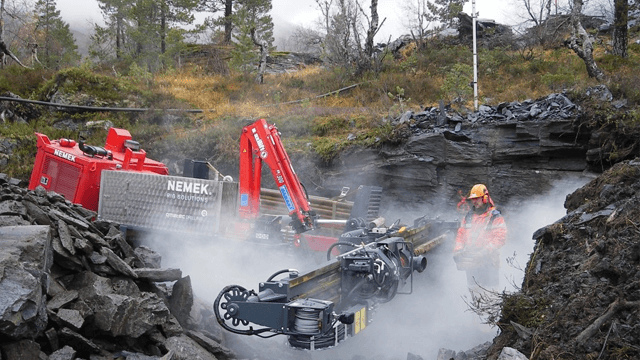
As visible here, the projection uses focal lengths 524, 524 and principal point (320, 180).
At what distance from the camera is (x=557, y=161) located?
10.6m

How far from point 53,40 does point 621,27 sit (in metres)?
28.4

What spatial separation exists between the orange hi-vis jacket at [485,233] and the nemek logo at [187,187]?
388 cm

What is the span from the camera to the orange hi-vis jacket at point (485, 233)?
704 centimetres

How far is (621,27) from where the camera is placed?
48.9 ft

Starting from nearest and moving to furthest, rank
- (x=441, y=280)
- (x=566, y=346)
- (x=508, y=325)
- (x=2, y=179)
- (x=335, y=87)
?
(x=566, y=346)
(x=508, y=325)
(x=2, y=179)
(x=441, y=280)
(x=335, y=87)

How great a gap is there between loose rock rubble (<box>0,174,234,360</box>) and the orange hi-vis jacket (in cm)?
359

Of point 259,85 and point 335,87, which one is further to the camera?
point 259,85

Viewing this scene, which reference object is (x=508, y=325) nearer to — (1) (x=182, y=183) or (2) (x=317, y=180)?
(1) (x=182, y=183)

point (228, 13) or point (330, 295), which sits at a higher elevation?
point (228, 13)

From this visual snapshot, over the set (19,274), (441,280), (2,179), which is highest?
(2,179)

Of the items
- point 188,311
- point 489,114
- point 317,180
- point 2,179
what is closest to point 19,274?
point 188,311

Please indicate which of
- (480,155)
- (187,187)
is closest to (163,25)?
(480,155)

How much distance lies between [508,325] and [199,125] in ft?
45.9

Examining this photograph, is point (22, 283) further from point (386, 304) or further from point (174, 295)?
point (386, 304)
